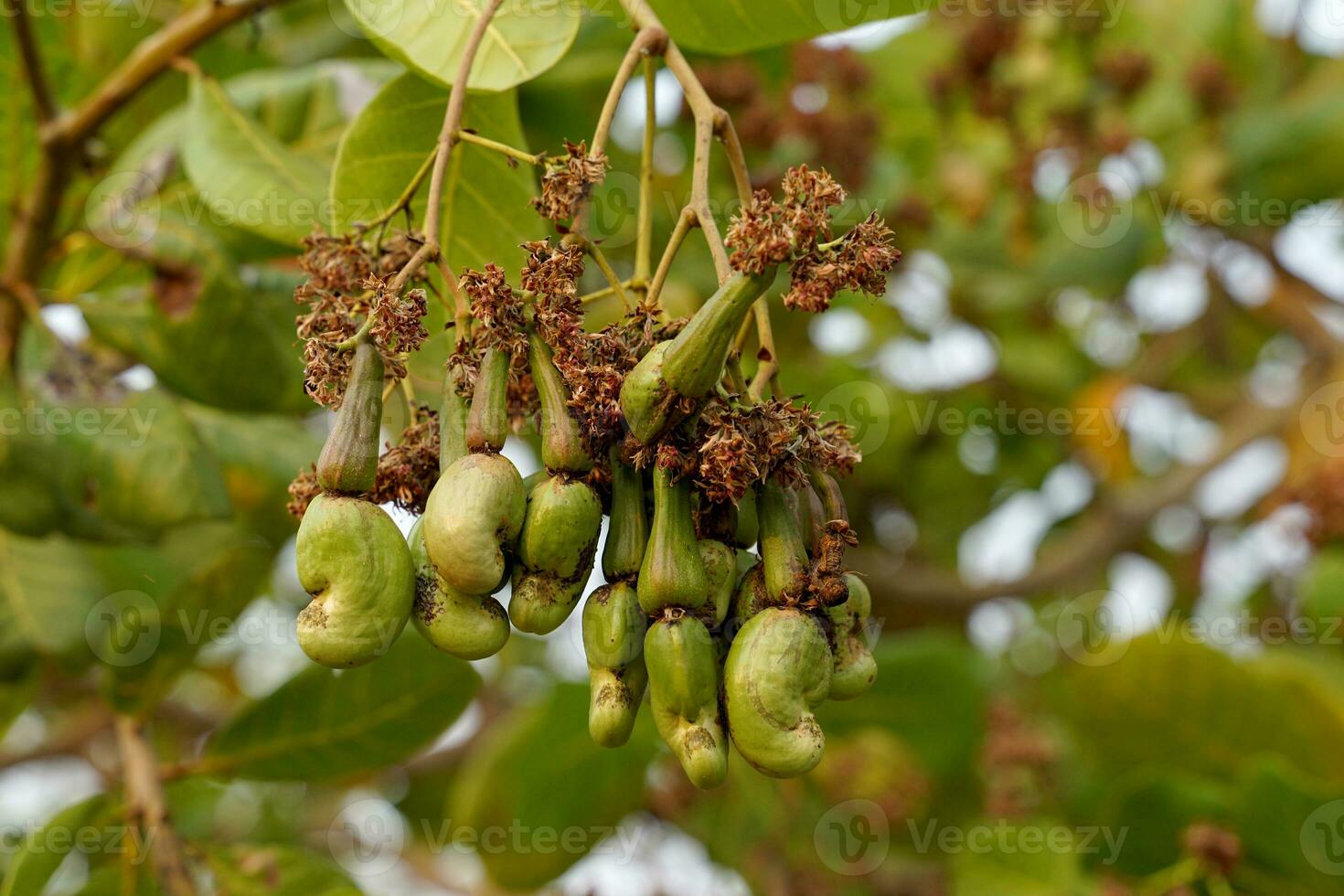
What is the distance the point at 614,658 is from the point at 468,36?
709mm

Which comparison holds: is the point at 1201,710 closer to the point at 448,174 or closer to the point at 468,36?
the point at 448,174

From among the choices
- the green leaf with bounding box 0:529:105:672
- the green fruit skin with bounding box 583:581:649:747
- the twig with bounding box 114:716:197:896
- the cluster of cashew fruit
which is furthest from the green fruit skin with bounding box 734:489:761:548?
the green leaf with bounding box 0:529:105:672

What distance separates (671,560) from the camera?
1119mm

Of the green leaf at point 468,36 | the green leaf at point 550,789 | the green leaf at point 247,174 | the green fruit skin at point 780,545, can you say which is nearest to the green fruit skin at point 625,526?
the green fruit skin at point 780,545

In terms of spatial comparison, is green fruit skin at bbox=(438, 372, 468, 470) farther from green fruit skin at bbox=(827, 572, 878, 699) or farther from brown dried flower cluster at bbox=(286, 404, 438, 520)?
green fruit skin at bbox=(827, 572, 878, 699)

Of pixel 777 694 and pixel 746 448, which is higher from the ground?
pixel 746 448

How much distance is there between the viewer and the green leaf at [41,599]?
2188 millimetres

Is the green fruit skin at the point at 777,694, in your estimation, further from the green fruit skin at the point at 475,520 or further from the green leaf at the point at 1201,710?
the green leaf at the point at 1201,710

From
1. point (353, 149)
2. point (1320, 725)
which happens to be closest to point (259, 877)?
point (353, 149)

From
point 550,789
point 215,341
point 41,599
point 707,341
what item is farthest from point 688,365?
point 550,789

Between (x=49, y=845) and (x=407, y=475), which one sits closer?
(x=407, y=475)

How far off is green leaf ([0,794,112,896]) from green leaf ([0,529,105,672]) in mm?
298

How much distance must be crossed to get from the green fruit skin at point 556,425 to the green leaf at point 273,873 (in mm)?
1106

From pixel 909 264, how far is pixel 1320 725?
1.48 metres
